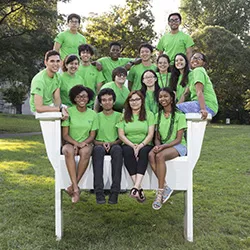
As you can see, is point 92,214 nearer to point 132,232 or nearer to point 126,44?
point 132,232

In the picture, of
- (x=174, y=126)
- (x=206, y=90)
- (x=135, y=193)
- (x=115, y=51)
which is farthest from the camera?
(x=115, y=51)

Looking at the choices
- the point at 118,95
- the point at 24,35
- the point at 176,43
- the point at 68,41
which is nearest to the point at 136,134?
the point at 118,95

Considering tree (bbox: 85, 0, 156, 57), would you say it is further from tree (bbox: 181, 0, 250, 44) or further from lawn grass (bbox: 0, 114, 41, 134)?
tree (bbox: 181, 0, 250, 44)

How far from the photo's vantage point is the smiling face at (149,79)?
354 cm

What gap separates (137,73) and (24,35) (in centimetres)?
1100

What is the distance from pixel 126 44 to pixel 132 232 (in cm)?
1729

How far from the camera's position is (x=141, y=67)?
413 cm

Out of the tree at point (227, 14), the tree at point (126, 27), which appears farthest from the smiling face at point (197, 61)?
the tree at point (227, 14)

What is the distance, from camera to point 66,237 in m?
3.02

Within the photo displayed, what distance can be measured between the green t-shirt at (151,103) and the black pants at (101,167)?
Answer: 71 cm

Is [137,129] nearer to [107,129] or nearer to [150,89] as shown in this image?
[107,129]

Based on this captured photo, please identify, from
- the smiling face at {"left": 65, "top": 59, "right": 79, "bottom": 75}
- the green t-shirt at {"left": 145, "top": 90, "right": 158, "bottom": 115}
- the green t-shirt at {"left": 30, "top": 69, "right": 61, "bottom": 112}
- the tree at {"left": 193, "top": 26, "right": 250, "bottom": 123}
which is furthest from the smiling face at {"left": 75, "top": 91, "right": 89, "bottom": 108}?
the tree at {"left": 193, "top": 26, "right": 250, "bottom": 123}

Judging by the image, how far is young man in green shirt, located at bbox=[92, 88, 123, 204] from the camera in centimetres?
285

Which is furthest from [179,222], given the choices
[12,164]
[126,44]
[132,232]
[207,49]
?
[207,49]
